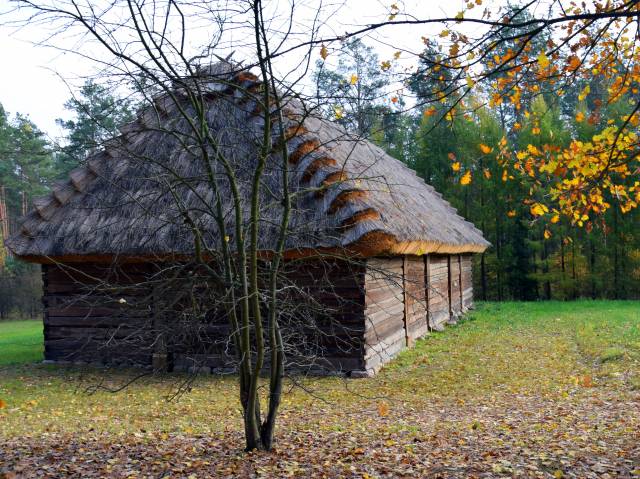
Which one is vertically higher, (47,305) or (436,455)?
(47,305)

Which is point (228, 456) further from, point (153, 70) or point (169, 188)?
point (153, 70)

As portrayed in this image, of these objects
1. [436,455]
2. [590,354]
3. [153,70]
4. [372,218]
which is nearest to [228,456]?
[436,455]

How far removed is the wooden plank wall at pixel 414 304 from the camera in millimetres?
13705

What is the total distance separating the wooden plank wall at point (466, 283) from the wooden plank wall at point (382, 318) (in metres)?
8.76

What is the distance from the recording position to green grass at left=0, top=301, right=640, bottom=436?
8.09 metres

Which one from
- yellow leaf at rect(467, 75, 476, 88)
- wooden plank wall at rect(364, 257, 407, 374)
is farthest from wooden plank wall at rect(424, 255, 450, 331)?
yellow leaf at rect(467, 75, 476, 88)

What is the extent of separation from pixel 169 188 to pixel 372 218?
5.05 metres

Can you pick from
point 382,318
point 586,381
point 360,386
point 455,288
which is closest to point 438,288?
point 455,288

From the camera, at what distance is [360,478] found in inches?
198

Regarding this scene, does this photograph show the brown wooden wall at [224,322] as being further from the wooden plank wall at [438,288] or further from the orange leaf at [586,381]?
the orange leaf at [586,381]

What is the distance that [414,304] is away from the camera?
14.3 metres

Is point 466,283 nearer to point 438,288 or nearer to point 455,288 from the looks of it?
point 455,288

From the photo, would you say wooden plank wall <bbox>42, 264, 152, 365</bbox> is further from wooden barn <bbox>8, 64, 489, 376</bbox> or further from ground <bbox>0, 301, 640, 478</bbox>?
ground <bbox>0, 301, 640, 478</bbox>

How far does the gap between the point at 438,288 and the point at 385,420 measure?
10163 millimetres
